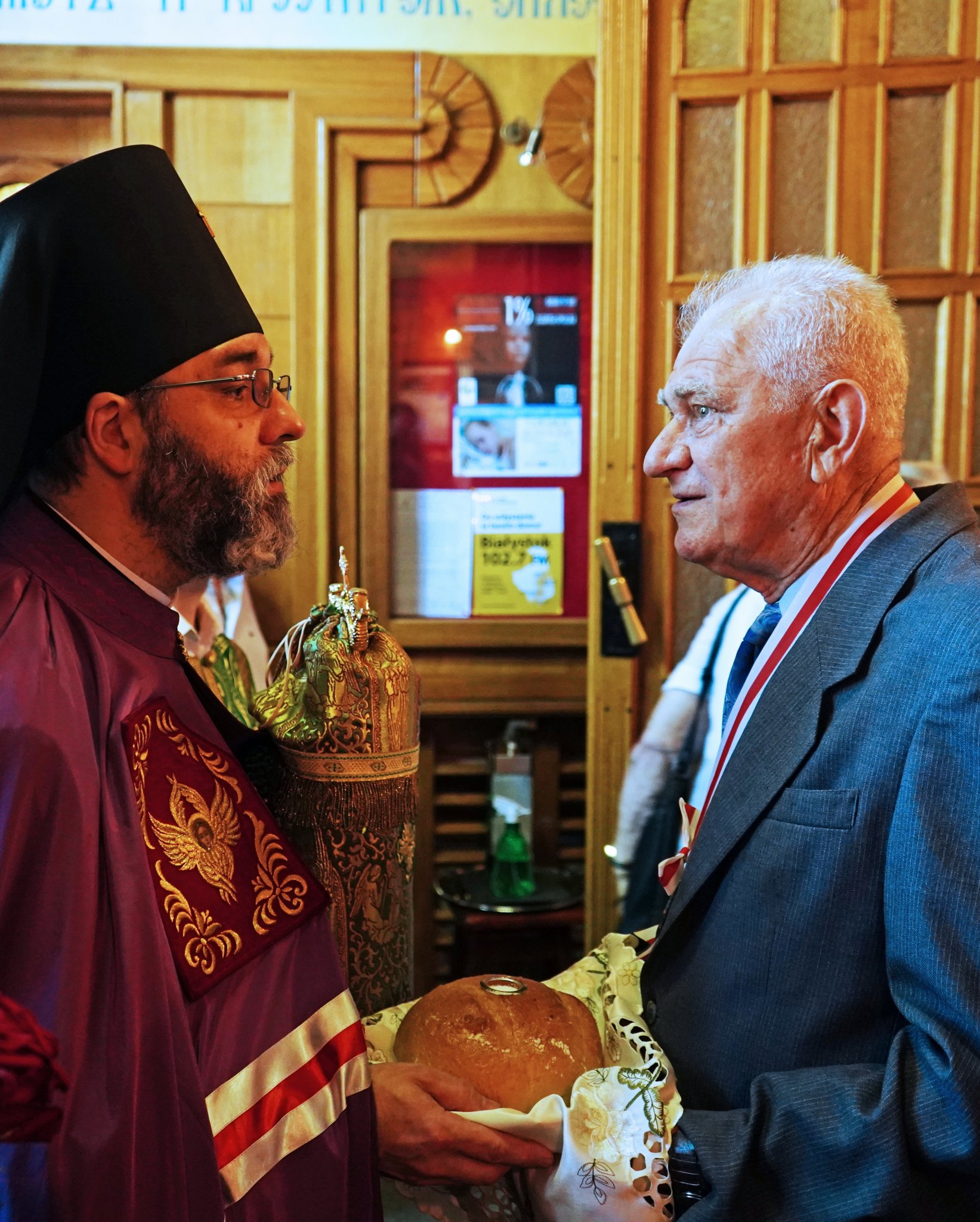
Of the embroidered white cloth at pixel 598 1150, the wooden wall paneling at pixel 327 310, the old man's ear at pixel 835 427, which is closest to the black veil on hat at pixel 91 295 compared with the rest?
the old man's ear at pixel 835 427

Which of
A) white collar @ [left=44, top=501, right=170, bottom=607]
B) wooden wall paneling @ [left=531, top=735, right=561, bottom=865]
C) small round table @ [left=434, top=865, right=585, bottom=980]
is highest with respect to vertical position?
white collar @ [left=44, top=501, right=170, bottom=607]

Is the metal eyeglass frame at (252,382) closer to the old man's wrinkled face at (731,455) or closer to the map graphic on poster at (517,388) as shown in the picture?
the old man's wrinkled face at (731,455)

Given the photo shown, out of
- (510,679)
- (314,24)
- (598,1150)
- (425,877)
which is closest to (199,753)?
(598,1150)

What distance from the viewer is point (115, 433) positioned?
133cm

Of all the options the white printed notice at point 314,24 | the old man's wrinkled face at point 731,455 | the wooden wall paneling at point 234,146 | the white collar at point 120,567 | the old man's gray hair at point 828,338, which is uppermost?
the white printed notice at point 314,24

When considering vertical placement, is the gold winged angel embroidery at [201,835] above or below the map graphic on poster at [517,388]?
below

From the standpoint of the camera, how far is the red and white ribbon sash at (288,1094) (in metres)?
1.11

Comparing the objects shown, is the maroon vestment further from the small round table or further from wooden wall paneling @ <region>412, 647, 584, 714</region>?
wooden wall paneling @ <region>412, 647, 584, 714</region>

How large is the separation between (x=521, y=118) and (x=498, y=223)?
0.31m

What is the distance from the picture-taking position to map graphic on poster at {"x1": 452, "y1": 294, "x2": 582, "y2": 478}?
3.54m

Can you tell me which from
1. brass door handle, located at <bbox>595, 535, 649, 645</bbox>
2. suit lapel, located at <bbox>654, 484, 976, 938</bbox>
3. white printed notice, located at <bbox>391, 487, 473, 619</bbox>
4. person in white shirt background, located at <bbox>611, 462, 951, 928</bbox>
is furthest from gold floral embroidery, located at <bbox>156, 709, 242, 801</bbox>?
white printed notice, located at <bbox>391, 487, 473, 619</bbox>

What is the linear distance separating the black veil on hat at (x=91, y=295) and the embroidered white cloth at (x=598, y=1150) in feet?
2.79

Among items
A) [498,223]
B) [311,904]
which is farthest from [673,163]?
[311,904]

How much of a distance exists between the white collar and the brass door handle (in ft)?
5.37
